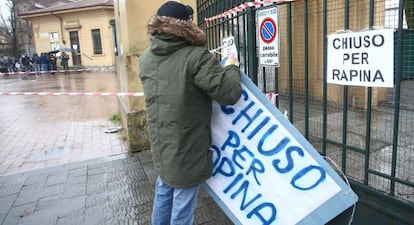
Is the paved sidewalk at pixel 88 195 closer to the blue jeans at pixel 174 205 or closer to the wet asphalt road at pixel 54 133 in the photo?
the wet asphalt road at pixel 54 133

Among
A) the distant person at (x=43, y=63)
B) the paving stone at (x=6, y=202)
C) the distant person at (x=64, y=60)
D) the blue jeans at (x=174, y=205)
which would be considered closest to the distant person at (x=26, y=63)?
the distant person at (x=43, y=63)

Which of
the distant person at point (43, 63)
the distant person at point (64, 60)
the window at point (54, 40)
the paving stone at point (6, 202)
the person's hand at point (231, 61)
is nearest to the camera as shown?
the person's hand at point (231, 61)

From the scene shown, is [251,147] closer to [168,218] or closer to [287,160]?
[287,160]

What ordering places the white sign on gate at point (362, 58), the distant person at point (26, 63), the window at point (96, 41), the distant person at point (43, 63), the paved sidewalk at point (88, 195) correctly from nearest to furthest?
the white sign on gate at point (362, 58), the paved sidewalk at point (88, 195), the distant person at point (43, 63), the distant person at point (26, 63), the window at point (96, 41)

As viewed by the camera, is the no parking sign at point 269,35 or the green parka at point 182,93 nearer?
the green parka at point 182,93

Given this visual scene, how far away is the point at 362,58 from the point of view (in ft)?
→ 6.95

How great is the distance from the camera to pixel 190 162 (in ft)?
7.57

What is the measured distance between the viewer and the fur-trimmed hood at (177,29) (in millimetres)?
2164

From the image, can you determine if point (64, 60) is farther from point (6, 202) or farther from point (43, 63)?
point (6, 202)

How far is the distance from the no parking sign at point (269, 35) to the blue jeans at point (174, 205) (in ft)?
3.81

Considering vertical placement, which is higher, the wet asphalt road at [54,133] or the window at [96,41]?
the window at [96,41]

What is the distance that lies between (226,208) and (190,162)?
0.44m

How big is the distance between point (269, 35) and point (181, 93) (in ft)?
3.27

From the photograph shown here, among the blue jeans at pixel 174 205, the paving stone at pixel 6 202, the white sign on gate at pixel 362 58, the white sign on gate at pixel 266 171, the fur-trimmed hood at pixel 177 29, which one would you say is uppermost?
the fur-trimmed hood at pixel 177 29
